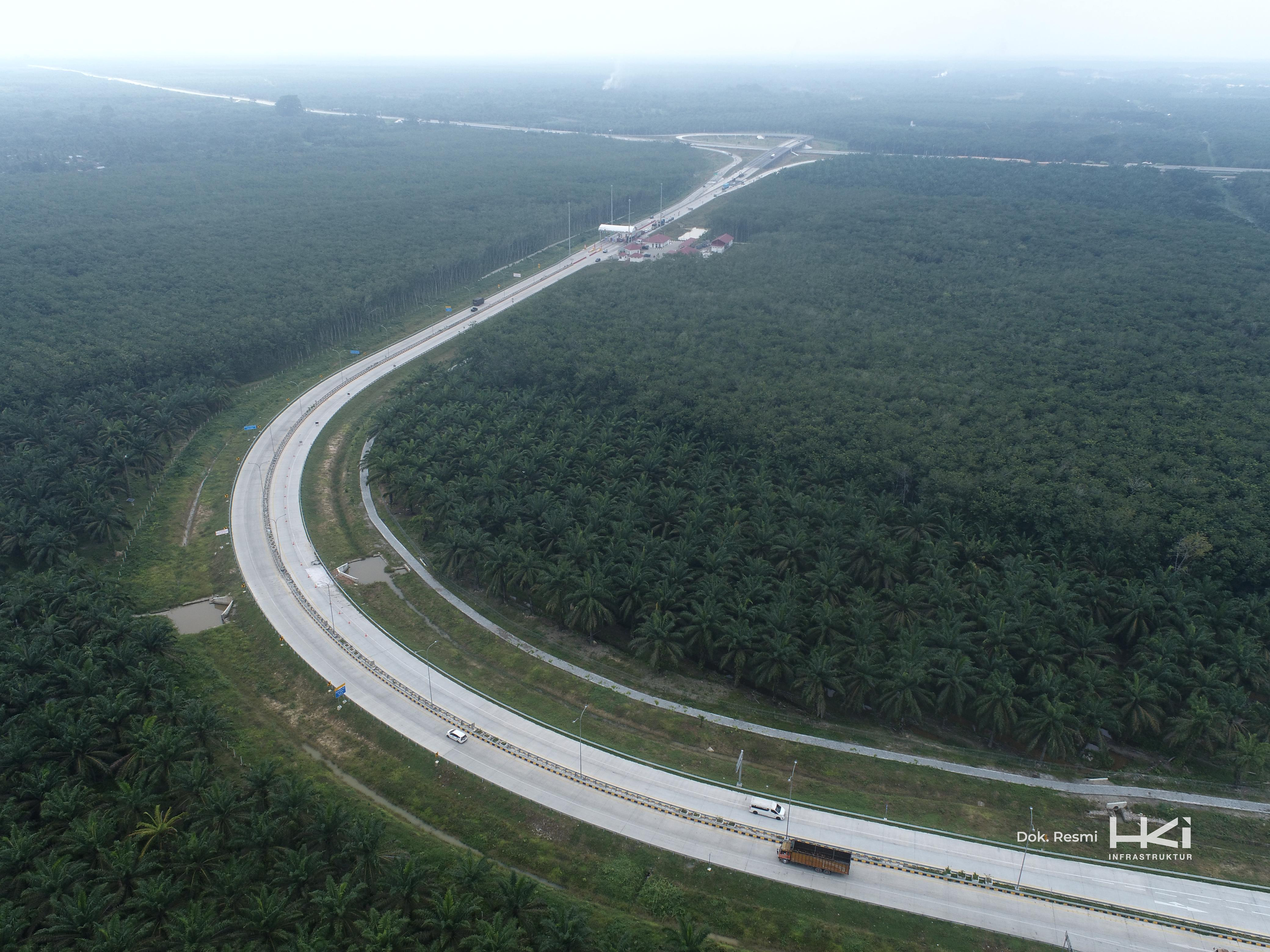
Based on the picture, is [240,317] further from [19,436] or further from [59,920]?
[59,920]

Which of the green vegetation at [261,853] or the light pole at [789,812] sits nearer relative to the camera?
the green vegetation at [261,853]

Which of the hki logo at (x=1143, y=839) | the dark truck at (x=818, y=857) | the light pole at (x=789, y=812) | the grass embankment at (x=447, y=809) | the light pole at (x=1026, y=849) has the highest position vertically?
the dark truck at (x=818, y=857)

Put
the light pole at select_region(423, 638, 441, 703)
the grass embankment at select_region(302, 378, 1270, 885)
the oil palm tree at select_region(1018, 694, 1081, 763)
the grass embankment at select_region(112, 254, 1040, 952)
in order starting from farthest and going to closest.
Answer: the light pole at select_region(423, 638, 441, 703) < the oil palm tree at select_region(1018, 694, 1081, 763) < the grass embankment at select_region(302, 378, 1270, 885) < the grass embankment at select_region(112, 254, 1040, 952)

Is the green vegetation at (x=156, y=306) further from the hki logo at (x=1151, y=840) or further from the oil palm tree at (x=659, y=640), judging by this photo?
the hki logo at (x=1151, y=840)

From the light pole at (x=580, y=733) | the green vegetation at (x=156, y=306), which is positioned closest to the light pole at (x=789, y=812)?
the light pole at (x=580, y=733)

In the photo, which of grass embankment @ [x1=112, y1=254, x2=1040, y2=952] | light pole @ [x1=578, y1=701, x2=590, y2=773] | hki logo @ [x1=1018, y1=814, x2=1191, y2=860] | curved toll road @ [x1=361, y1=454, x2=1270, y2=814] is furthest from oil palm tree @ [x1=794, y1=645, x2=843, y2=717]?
light pole @ [x1=578, y1=701, x2=590, y2=773]

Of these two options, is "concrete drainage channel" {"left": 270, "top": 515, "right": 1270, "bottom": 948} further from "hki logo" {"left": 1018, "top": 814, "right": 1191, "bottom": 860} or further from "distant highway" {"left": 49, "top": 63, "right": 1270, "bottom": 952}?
"hki logo" {"left": 1018, "top": 814, "right": 1191, "bottom": 860}
